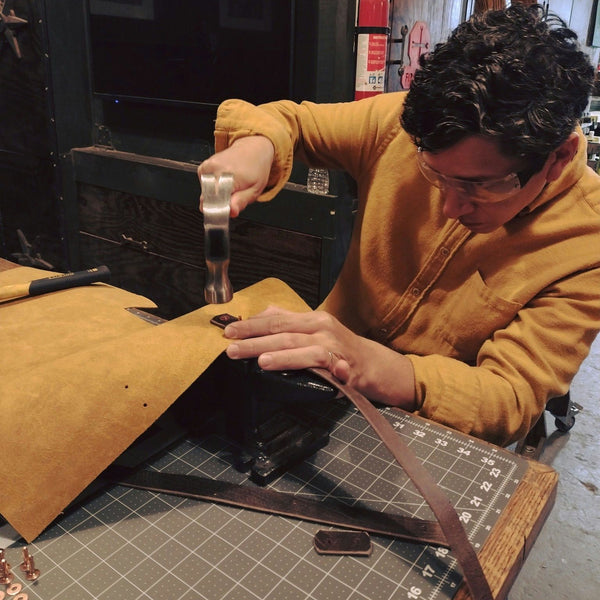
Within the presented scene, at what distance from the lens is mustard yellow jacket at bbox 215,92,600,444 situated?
102 cm

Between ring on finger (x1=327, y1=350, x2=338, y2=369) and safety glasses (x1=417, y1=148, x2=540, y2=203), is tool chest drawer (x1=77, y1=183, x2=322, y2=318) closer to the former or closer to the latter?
safety glasses (x1=417, y1=148, x2=540, y2=203)

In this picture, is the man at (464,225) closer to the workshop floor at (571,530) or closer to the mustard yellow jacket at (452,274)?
the mustard yellow jacket at (452,274)

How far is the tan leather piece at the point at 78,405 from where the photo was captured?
29.0 inches

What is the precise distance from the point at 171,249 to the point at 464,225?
2.02 metres

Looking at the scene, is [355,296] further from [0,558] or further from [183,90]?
[183,90]

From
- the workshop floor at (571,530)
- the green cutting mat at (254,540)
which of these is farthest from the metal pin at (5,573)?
the workshop floor at (571,530)

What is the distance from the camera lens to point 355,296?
1.45m

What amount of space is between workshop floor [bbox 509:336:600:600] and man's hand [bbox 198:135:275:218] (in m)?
1.40

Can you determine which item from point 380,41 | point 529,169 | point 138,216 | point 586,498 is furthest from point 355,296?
point 138,216

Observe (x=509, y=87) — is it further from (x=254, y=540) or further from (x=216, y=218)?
(x=254, y=540)

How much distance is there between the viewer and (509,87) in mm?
881

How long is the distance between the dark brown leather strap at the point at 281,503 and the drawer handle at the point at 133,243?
2.31 metres

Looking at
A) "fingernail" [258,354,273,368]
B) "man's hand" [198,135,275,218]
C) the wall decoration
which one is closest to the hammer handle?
"man's hand" [198,135,275,218]

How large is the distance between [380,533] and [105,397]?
0.41 metres
